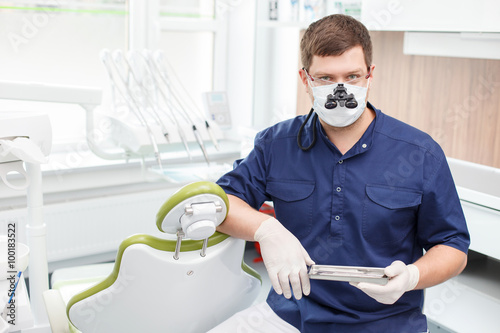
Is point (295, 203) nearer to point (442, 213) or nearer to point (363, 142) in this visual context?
point (363, 142)

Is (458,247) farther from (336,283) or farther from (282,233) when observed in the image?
(282,233)

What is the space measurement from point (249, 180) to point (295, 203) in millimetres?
140

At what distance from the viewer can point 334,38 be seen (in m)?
1.48

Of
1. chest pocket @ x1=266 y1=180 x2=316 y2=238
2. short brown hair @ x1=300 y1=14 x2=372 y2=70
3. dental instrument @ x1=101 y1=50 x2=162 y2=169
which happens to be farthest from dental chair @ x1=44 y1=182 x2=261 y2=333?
dental instrument @ x1=101 y1=50 x2=162 y2=169

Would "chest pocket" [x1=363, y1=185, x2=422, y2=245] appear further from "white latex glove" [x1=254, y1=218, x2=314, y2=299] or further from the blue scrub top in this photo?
"white latex glove" [x1=254, y1=218, x2=314, y2=299]

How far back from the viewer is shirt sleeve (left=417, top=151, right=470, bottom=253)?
58.0 inches

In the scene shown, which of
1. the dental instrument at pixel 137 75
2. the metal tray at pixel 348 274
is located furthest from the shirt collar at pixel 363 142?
the dental instrument at pixel 137 75

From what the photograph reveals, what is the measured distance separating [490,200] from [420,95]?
2.65ft

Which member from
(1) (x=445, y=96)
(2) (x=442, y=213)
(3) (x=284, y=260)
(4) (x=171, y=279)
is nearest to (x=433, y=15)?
(1) (x=445, y=96)

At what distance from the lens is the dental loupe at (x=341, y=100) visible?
4.84ft

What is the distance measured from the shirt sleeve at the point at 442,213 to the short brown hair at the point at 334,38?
1.09 feet

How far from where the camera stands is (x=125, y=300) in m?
1.35

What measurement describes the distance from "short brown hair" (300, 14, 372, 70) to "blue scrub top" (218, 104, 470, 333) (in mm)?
202

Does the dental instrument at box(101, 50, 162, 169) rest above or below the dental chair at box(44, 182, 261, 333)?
above
